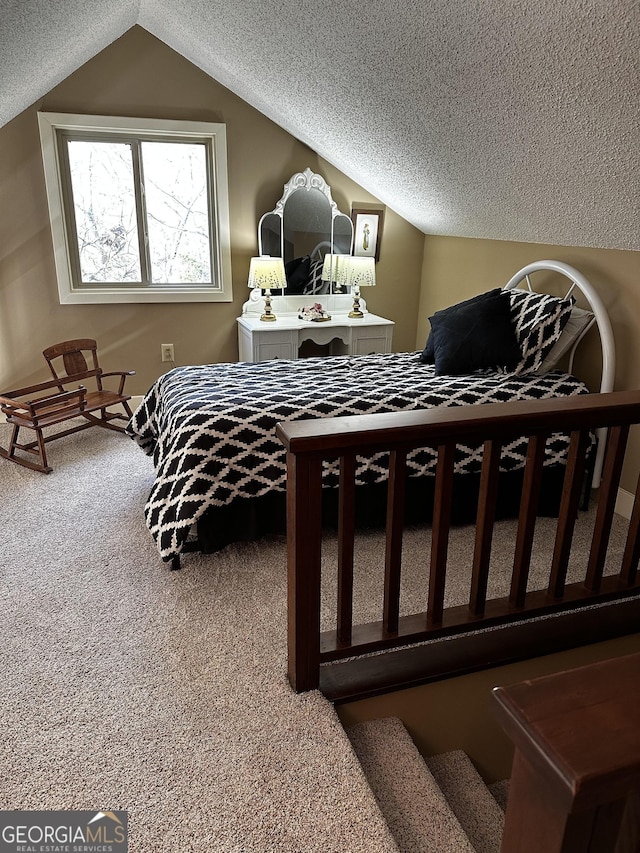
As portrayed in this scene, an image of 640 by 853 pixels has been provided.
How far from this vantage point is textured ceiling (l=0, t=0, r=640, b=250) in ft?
6.18

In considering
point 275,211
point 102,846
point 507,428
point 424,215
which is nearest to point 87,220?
point 275,211

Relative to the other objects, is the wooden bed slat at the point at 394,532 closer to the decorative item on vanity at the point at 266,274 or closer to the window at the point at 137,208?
the decorative item on vanity at the point at 266,274

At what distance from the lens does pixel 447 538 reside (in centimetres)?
171

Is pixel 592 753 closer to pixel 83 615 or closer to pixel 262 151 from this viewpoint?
pixel 83 615

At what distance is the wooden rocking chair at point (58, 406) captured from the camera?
3.32 metres

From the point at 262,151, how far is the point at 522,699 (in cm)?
425

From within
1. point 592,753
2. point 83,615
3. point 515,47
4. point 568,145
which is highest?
point 515,47

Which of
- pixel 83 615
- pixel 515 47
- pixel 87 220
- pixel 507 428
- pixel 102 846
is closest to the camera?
pixel 102 846

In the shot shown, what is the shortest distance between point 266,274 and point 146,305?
914 millimetres

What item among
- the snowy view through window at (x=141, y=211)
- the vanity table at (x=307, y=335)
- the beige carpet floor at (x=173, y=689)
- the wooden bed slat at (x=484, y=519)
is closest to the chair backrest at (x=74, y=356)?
the snowy view through window at (x=141, y=211)

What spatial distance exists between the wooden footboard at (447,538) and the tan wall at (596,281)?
1.13 m

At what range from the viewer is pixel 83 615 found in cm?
211

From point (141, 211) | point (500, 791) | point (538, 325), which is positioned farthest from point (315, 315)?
point (500, 791)

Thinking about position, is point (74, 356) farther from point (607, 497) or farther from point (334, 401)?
point (607, 497)
